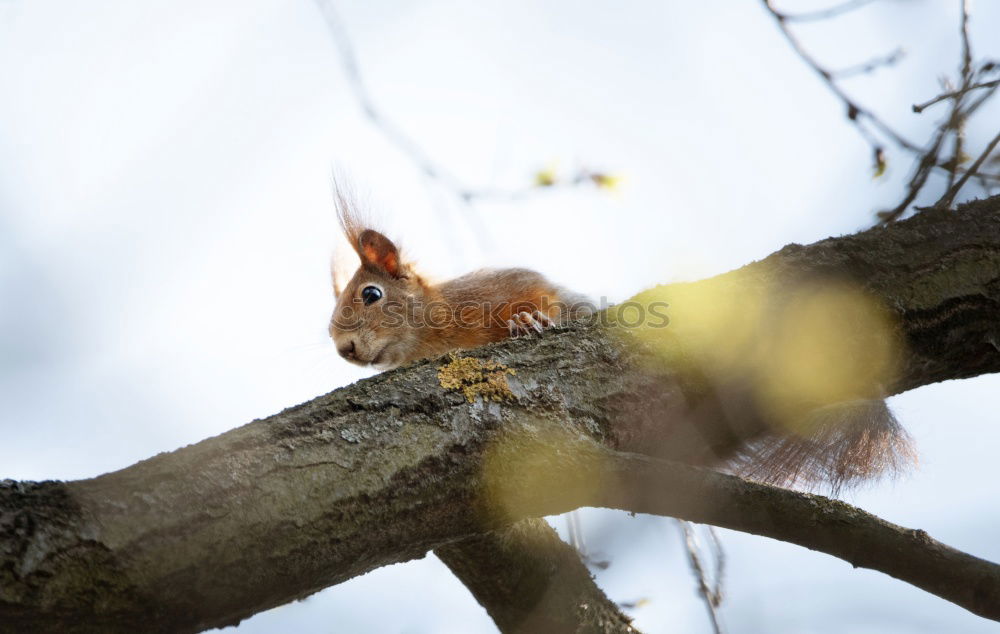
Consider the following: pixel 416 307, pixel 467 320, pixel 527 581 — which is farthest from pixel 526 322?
pixel 527 581

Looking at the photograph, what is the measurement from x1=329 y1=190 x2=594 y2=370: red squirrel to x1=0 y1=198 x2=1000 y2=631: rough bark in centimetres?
180

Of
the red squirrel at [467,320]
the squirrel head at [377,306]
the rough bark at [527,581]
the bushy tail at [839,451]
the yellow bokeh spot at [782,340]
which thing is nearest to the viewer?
the yellow bokeh spot at [782,340]

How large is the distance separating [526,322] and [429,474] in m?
2.05

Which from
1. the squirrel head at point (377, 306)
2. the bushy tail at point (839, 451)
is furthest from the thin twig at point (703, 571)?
the squirrel head at point (377, 306)

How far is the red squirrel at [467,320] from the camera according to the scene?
2979 millimetres

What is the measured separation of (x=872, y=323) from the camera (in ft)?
7.21

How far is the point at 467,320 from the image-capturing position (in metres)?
4.26

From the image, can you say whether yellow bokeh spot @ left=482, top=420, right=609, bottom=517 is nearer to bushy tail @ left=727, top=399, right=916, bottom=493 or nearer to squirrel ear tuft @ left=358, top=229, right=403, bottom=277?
bushy tail @ left=727, top=399, right=916, bottom=493

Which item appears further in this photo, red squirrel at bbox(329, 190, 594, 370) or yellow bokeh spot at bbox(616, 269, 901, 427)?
red squirrel at bbox(329, 190, 594, 370)

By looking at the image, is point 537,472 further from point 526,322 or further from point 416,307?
point 416,307

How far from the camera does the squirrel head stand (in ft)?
14.0

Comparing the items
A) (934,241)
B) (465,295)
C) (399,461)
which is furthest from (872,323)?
(465,295)

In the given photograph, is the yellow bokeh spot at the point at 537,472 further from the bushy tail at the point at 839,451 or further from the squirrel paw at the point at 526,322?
the squirrel paw at the point at 526,322

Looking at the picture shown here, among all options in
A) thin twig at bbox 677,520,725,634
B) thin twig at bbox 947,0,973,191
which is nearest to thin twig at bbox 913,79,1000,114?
thin twig at bbox 947,0,973,191
